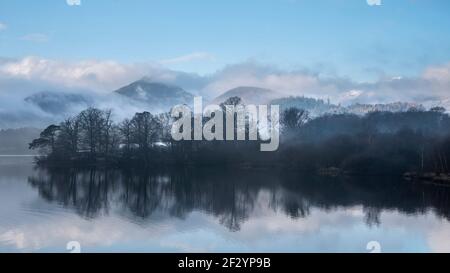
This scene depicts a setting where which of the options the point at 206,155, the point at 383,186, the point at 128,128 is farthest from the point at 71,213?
the point at 128,128

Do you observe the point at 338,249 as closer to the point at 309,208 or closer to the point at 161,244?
the point at 161,244

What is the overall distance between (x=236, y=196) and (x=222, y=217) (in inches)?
167

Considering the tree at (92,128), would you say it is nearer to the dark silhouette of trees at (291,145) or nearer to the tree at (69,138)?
the dark silhouette of trees at (291,145)

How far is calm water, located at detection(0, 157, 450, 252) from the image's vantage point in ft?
30.7

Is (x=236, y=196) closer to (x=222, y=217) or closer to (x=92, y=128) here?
(x=222, y=217)

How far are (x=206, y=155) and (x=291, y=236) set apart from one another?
21484 millimetres

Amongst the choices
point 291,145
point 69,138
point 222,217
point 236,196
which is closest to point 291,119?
point 291,145

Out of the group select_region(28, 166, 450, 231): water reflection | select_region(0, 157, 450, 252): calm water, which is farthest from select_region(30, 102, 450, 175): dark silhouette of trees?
select_region(0, 157, 450, 252): calm water

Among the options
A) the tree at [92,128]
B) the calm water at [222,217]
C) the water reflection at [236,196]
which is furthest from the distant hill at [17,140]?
the calm water at [222,217]

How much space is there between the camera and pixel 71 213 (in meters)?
12.5

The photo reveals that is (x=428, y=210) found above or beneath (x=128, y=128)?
beneath

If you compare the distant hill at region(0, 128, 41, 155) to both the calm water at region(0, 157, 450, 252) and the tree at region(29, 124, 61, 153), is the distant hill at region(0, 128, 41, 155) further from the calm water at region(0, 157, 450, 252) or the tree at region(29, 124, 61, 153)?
the calm water at region(0, 157, 450, 252)

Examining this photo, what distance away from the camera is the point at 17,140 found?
69250 millimetres
